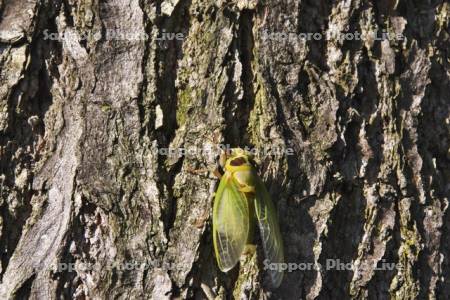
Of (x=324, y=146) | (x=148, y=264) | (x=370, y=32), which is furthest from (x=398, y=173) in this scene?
(x=148, y=264)

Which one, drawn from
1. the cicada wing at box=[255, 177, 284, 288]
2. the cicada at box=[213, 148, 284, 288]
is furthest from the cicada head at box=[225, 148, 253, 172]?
the cicada wing at box=[255, 177, 284, 288]

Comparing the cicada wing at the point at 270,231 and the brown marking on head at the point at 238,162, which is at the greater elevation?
the brown marking on head at the point at 238,162

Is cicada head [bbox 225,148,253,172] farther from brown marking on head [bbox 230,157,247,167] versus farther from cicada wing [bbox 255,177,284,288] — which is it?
cicada wing [bbox 255,177,284,288]

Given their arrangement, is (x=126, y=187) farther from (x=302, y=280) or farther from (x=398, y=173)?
(x=398, y=173)

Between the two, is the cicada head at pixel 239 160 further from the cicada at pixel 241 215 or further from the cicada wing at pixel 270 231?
the cicada wing at pixel 270 231

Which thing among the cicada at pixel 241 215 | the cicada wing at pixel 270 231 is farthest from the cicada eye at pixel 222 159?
the cicada wing at pixel 270 231

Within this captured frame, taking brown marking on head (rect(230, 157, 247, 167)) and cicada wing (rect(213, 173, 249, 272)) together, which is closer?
cicada wing (rect(213, 173, 249, 272))

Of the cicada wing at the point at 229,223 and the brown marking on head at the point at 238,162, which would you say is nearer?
the cicada wing at the point at 229,223
